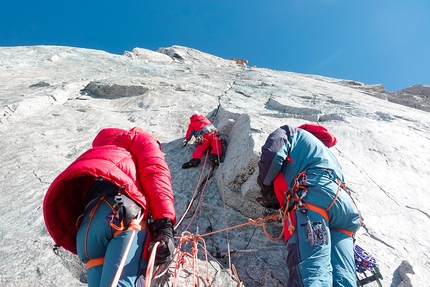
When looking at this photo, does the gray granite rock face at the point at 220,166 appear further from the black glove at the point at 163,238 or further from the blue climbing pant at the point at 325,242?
the blue climbing pant at the point at 325,242

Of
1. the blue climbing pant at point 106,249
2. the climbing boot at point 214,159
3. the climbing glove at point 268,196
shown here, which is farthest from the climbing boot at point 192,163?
the blue climbing pant at point 106,249

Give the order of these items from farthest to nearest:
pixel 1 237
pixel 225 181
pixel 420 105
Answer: pixel 420 105 < pixel 225 181 < pixel 1 237

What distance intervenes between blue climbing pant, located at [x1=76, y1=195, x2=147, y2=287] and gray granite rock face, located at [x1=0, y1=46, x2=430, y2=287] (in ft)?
2.50

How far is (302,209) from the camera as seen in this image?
9.03ft

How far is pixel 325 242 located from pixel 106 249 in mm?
1911

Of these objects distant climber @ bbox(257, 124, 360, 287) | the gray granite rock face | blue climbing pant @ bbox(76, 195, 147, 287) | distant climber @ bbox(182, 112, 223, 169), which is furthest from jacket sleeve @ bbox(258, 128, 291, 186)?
distant climber @ bbox(182, 112, 223, 169)

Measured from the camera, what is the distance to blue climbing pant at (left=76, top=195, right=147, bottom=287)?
2.06 meters

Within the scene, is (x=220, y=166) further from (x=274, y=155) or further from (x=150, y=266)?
(x=150, y=266)

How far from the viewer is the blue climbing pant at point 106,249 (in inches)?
81.2

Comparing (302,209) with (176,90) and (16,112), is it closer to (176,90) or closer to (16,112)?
(16,112)

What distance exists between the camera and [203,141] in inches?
227

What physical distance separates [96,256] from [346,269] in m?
2.21

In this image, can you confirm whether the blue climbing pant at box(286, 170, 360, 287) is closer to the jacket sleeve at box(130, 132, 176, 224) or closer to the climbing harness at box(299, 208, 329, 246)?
the climbing harness at box(299, 208, 329, 246)

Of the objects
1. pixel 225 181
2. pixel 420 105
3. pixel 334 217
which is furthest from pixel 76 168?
pixel 420 105
